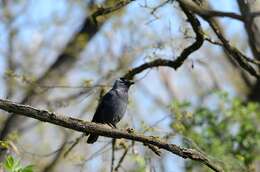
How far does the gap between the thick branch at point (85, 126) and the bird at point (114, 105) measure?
1949 millimetres

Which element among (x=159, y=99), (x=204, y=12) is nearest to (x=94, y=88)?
(x=204, y=12)

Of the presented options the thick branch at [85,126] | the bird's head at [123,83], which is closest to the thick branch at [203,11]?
the bird's head at [123,83]

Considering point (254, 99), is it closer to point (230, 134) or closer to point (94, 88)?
point (230, 134)

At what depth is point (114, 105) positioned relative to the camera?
845 cm

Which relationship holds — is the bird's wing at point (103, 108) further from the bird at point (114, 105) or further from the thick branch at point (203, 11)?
the thick branch at point (203, 11)

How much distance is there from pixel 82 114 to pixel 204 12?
8172 millimetres

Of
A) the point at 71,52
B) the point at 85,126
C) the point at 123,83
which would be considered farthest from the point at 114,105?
the point at 71,52

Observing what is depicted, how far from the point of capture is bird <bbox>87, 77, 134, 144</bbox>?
839 cm

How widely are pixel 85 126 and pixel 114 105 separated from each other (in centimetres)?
220

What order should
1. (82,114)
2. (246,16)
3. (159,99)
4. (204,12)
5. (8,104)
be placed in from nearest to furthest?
(8,104)
(246,16)
(204,12)
(82,114)
(159,99)

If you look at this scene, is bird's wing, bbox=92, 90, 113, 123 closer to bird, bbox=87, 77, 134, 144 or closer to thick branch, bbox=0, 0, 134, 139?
bird, bbox=87, 77, 134, 144

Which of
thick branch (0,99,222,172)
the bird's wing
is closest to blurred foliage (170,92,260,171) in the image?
the bird's wing

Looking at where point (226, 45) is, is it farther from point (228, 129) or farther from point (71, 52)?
point (71, 52)

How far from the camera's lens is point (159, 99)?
20.7 metres
